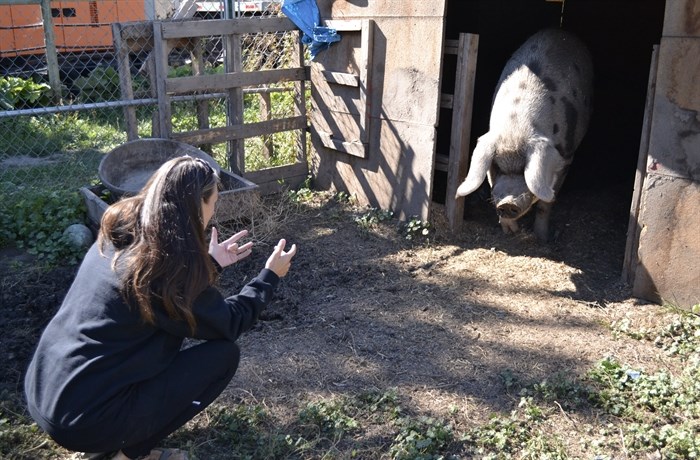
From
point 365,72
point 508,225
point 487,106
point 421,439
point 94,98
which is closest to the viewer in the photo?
point 421,439

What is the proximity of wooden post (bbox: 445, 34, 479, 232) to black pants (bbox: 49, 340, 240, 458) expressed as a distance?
3269 mm

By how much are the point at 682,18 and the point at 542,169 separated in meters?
1.35

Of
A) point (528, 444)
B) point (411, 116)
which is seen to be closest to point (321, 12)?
point (411, 116)

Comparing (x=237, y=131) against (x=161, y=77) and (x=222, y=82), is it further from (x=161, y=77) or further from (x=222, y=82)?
(x=161, y=77)

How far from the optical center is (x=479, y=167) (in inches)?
206

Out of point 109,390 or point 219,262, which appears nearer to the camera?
point 109,390

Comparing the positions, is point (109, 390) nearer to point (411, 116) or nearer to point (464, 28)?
point (411, 116)

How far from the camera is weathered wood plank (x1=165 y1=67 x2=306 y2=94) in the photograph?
18.9 feet

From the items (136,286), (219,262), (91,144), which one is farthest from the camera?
(91,144)

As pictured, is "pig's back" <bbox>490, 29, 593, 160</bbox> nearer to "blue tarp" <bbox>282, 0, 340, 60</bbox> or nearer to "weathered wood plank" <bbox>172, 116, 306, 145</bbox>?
"blue tarp" <bbox>282, 0, 340, 60</bbox>

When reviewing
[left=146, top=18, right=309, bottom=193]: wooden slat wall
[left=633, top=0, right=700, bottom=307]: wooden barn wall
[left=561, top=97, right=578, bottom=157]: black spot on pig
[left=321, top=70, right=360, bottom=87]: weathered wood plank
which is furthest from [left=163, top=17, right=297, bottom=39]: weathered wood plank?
[left=633, top=0, right=700, bottom=307]: wooden barn wall

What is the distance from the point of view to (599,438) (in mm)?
3189

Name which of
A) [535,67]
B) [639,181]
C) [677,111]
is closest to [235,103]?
[535,67]

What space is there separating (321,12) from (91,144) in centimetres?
340
